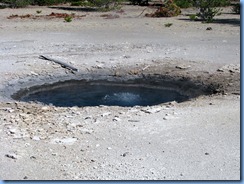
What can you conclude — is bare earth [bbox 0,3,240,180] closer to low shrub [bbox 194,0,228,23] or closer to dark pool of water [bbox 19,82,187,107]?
dark pool of water [bbox 19,82,187,107]

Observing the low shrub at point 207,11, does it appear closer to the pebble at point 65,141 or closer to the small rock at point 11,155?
the pebble at point 65,141

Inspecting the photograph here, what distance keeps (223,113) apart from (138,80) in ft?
14.8

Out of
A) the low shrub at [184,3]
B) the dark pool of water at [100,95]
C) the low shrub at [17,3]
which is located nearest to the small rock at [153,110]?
the dark pool of water at [100,95]

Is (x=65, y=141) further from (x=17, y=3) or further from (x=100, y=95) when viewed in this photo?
(x=17, y=3)

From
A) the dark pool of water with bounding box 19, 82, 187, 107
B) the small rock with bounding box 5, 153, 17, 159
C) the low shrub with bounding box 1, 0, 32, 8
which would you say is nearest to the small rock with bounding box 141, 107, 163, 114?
the dark pool of water with bounding box 19, 82, 187, 107

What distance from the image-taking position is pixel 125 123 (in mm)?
8750

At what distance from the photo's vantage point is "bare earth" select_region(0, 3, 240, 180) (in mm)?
6773

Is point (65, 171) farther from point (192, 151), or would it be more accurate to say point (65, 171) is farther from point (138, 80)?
point (138, 80)

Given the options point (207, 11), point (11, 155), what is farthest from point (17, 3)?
point (11, 155)

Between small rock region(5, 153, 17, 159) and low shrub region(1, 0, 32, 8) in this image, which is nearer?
small rock region(5, 153, 17, 159)

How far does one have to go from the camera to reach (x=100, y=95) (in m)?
12.4

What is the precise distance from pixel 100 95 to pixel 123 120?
3.49 m

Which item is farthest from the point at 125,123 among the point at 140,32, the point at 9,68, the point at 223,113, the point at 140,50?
the point at 140,32

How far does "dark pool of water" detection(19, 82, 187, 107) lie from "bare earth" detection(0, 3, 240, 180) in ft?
1.62
